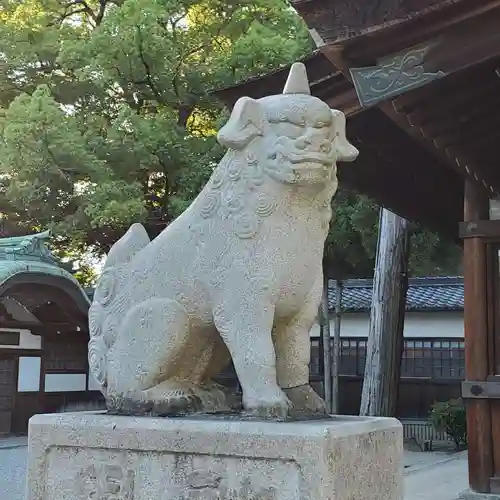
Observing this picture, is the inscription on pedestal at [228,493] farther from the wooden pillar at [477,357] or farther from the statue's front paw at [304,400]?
the wooden pillar at [477,357]

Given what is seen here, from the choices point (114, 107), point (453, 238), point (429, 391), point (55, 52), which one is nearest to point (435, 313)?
point (429, 391)

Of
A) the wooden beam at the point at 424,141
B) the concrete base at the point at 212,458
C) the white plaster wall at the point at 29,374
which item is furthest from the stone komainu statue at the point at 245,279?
the white plaster wall at the point at 29,374

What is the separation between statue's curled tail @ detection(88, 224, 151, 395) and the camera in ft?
10.8

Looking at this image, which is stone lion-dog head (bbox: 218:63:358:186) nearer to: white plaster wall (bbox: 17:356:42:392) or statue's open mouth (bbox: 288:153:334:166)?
statue's open mouth (bbox: 288:153:334:166)

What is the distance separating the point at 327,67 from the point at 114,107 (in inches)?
319

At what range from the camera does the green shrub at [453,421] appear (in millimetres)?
11922

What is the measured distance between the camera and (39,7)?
14.6 meters

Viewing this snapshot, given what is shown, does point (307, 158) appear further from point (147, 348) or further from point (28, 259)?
point (28, 259)

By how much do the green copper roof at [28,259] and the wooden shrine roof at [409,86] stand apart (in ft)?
22.8

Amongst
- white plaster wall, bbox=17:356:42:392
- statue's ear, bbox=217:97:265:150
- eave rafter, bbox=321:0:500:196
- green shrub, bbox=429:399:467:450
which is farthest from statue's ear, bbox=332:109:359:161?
white plaster wall, bbox=17:356:42:392

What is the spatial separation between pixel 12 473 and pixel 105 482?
7.03 metres

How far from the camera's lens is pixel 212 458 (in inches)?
110

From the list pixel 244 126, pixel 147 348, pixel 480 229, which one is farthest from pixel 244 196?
pixel 480 229

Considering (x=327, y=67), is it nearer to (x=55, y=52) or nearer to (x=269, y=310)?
(x=269, y=310)
